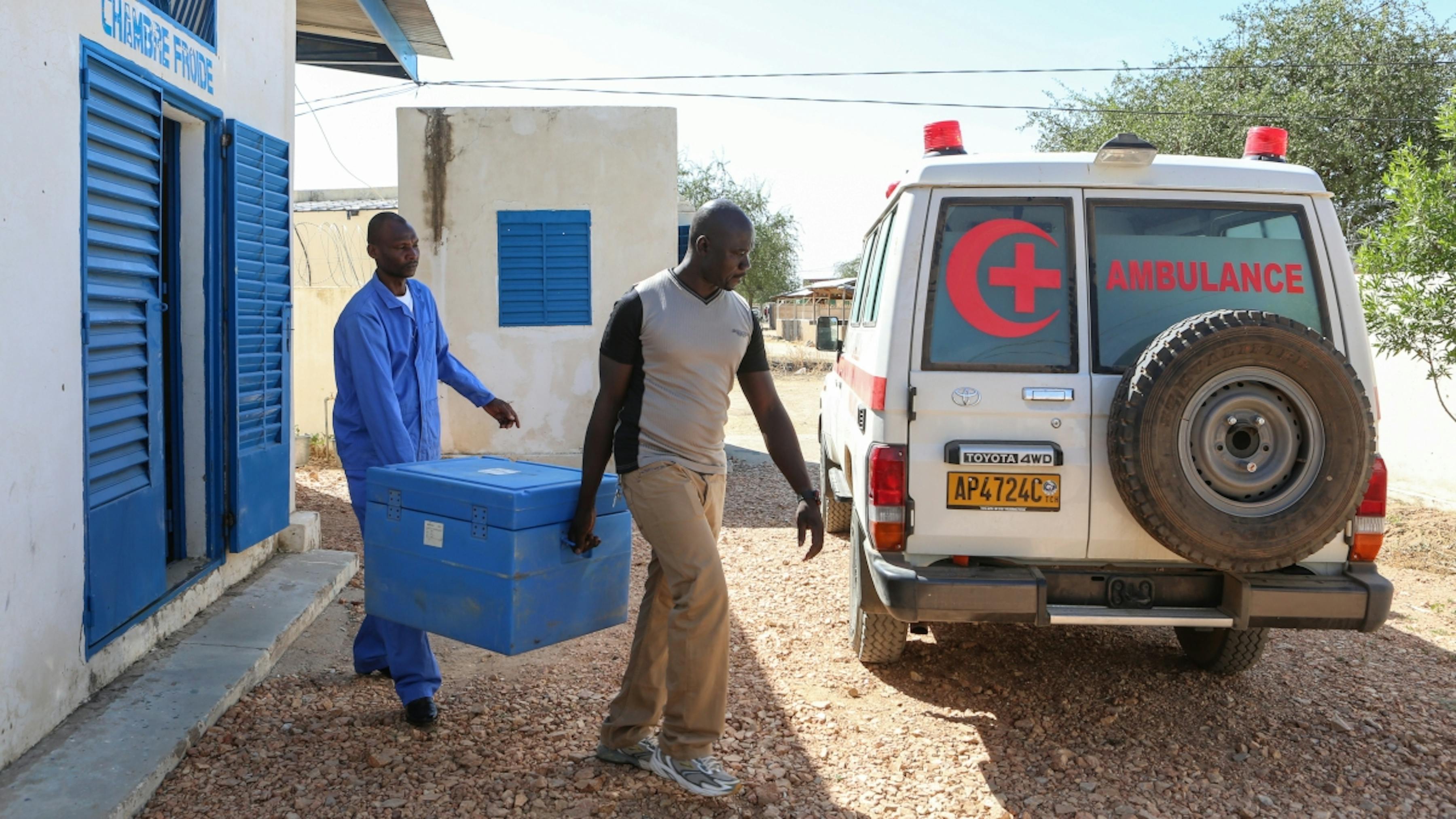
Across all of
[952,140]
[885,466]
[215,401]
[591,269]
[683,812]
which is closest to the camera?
[683,812]

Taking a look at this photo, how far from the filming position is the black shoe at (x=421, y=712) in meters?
3.75

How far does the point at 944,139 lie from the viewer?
14.1 feet

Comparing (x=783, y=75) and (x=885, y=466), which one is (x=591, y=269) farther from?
(x=783, y=75)

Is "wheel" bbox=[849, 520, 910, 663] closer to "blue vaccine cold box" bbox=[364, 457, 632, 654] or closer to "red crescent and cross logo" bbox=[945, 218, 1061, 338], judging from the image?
"red crescent and cross logo" bbox=[945, 218, 1061, 338]

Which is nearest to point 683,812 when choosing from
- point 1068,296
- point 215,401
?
point 1068,296

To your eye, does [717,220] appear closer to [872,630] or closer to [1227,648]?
Answer: [872,630]

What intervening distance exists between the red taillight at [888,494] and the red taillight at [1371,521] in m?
1.50

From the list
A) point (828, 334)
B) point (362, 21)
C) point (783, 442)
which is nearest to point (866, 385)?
point (783, 442)

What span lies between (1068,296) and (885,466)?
2.95ft

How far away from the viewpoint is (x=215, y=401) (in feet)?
16.1

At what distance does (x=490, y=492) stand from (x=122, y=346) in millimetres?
1817

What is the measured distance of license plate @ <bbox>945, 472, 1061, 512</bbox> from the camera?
3.73m

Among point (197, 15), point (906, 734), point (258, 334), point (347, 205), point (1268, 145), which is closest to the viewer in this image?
point (906, 734)

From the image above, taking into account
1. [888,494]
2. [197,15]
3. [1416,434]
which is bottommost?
[1416,434]
